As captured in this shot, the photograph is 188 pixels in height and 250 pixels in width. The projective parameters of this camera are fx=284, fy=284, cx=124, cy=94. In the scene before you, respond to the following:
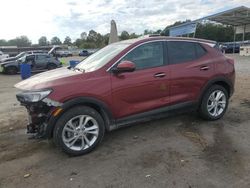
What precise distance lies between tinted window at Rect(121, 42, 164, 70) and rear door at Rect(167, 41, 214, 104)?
23 centimetres

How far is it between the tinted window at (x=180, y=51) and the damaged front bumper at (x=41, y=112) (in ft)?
7.59

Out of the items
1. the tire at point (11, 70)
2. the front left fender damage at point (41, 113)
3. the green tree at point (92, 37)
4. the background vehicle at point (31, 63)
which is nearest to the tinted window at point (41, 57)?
the background vehicle at point (31, 63)

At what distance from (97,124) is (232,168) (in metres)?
2.07

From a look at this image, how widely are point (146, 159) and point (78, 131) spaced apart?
1.12 m

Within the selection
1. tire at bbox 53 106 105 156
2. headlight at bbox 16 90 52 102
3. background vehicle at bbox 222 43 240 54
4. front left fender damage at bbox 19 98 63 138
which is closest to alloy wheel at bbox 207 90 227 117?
tire at bbox 53 106 105 156

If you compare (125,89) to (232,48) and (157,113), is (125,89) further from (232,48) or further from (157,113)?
(232,48)

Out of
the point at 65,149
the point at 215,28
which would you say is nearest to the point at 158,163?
the point at 65,149

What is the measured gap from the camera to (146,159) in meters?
4.23

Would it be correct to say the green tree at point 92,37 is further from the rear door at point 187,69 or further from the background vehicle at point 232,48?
the rear door at point 187,69

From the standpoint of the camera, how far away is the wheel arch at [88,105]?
416 cm

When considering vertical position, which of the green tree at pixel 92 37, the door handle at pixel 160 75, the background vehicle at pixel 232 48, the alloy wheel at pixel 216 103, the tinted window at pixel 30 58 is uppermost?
the green tree at pixel 92 37

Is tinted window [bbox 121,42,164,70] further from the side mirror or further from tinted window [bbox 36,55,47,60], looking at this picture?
tinted window [bbox 36,55,47,60]

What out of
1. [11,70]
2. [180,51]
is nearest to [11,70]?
[11,70]

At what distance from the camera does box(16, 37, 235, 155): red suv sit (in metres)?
4.21
